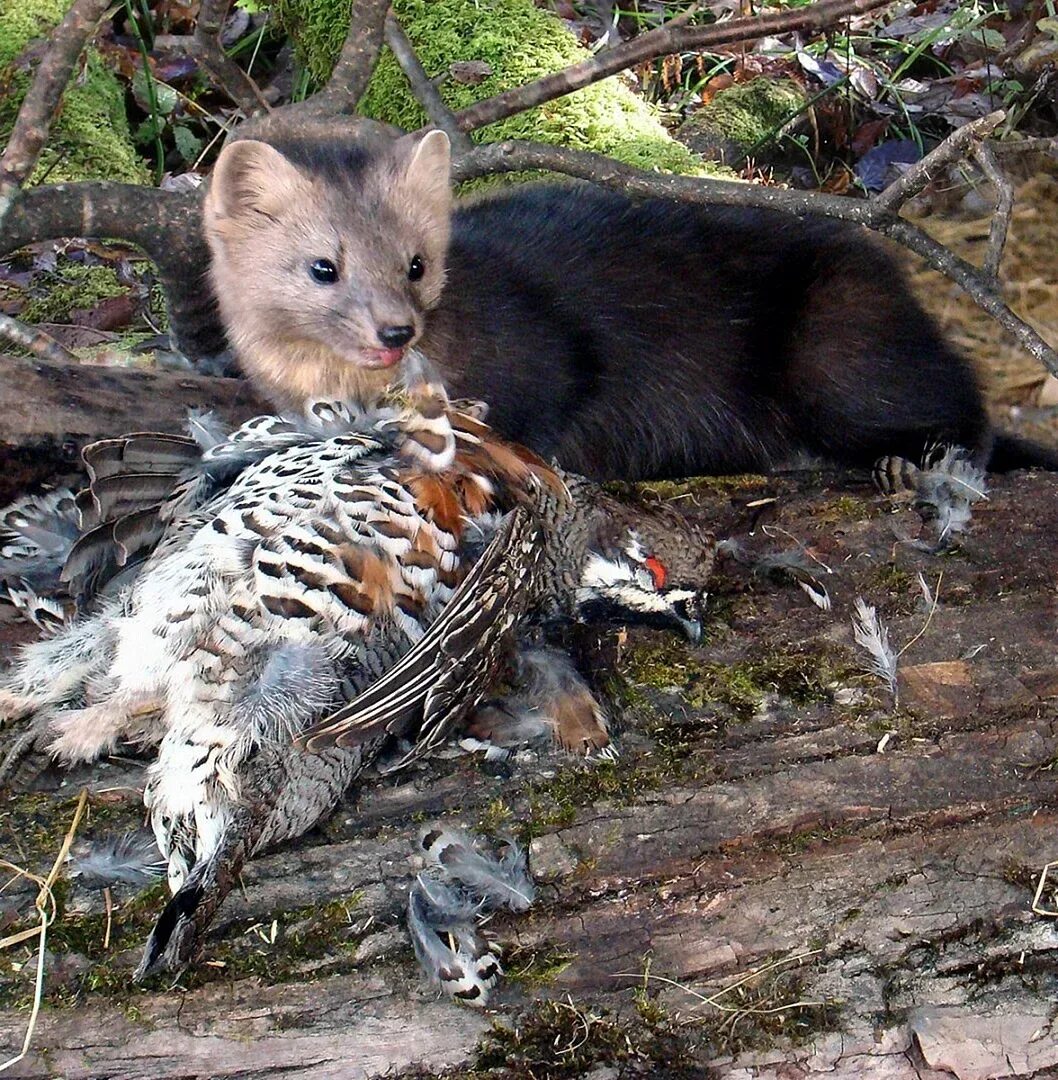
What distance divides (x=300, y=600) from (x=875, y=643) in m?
1.35

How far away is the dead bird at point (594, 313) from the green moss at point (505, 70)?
759 millimetres

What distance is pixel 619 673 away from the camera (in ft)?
9.03

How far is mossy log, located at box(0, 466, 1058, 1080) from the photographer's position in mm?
2154

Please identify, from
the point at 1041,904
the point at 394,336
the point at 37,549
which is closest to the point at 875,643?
the point at 1041,904

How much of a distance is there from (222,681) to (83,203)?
189cm

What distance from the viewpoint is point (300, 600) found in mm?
2574

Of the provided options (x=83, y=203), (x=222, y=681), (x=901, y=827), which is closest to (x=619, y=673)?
(x=901, y=827)

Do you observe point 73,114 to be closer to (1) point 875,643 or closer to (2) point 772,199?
(2) point 772,199

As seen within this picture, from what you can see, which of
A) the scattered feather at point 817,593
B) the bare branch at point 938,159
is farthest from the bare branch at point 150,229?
the scattered feather at point 817,593

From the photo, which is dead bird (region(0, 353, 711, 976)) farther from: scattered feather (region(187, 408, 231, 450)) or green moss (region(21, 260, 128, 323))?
green moss (region(21, 260, 128, 323))

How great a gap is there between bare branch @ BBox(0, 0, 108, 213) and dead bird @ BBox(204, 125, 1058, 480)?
0.49 m

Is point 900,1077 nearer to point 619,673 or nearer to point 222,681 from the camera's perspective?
point 619,673

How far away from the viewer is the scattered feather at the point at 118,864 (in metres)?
2.29

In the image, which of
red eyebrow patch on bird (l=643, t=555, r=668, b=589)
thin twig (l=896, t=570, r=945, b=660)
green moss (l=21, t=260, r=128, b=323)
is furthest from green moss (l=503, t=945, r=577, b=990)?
green moss (l=21, t=260, r=128, b=323)
